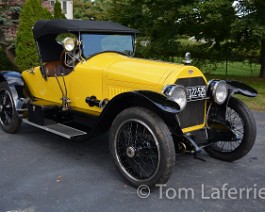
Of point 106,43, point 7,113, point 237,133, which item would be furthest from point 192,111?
point 7,113

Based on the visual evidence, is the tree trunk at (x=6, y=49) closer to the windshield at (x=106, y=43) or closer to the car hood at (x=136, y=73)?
the windshield at (x=106, y=43)

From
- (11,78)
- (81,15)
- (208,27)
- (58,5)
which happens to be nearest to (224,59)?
(208,27)

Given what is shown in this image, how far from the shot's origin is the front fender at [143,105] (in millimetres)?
3439

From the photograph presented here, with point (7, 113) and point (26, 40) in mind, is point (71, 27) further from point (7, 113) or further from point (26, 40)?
point (26, 40)

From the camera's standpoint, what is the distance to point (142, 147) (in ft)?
12.2

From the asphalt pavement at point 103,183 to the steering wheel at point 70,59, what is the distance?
122cm

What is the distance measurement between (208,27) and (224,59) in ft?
6.03

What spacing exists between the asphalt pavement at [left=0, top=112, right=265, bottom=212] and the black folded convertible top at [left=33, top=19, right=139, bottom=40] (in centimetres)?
169

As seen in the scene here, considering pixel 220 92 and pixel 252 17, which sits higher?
pixel 252 17

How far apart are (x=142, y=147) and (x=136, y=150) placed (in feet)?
0.26

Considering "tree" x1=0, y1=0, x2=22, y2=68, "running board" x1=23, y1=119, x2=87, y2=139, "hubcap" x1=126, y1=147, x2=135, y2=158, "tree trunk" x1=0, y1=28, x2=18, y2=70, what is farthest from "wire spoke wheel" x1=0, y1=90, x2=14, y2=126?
"tree trunk" x1=0, y1=28, x2=18, y2=70

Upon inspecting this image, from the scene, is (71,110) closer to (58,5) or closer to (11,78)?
(11,78)

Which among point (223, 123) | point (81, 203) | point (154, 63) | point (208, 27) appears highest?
point (208, 27)

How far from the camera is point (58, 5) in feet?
40.9
